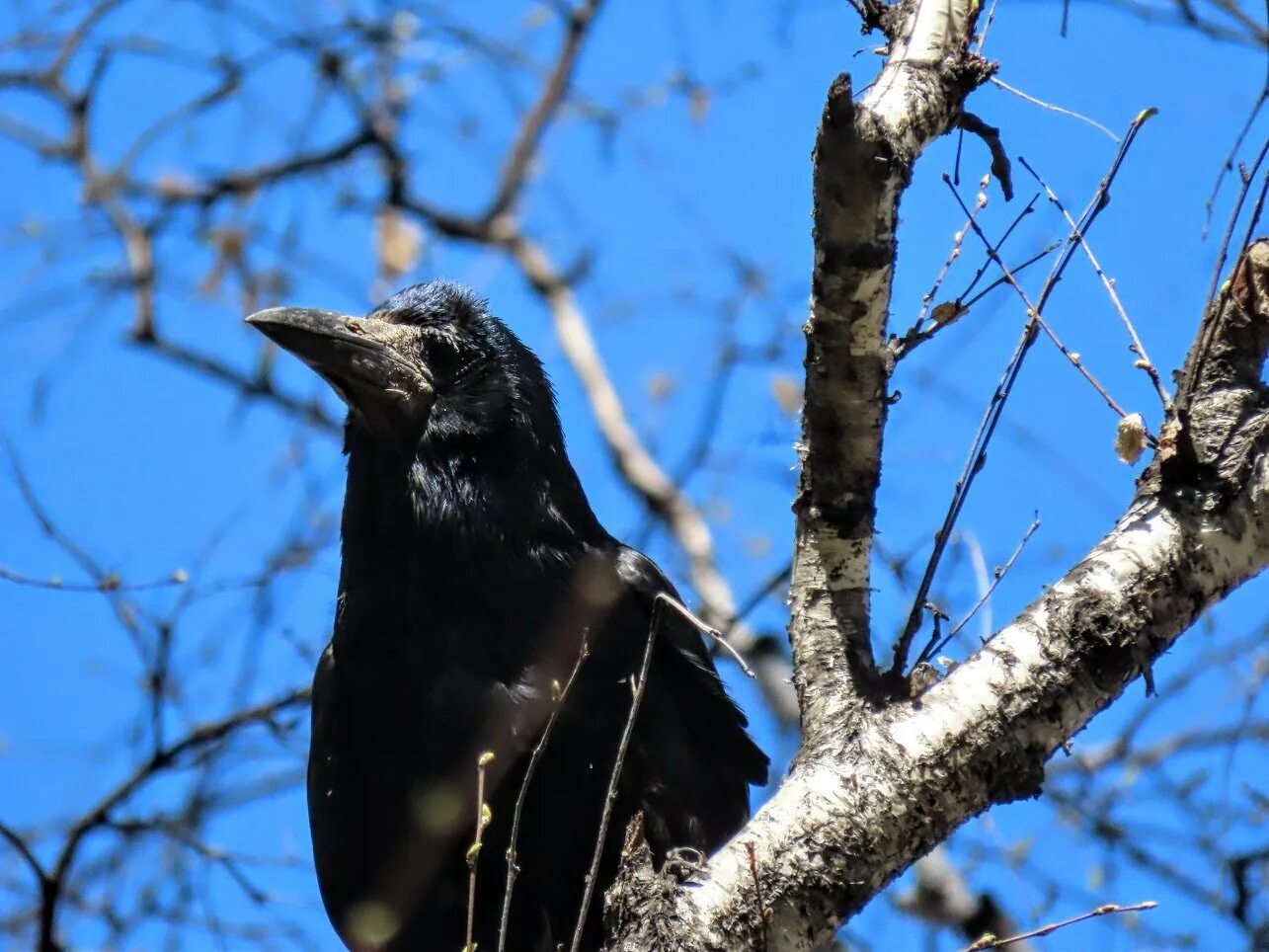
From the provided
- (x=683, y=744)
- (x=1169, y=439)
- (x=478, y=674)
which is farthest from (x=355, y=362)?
(x=1169, y=439)

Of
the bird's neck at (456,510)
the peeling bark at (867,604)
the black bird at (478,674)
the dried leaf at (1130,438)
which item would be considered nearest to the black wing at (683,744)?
the black bird at (478,674)

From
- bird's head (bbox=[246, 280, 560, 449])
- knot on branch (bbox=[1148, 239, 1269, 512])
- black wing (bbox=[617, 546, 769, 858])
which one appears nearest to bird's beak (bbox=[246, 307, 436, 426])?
bird's head (bbox=[246, 280, 560, 449])

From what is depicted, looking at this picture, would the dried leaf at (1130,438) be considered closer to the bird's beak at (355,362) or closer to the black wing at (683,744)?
the black wing at (683,744)

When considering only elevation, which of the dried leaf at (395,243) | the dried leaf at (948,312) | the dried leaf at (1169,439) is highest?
the dried leaf at (395,243)

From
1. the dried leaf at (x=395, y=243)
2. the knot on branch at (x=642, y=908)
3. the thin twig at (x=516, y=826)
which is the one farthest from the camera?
the dried leaf at (x=395, y=243)

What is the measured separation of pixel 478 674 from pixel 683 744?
22.7 inches

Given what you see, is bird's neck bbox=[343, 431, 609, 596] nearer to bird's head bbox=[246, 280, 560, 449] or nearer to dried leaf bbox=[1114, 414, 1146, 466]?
bird's head bbox=[246, 280, 560, 449]

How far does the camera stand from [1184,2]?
444 cm

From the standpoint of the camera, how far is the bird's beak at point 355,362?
4.12 meters

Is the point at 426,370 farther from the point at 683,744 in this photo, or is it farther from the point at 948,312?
the point at 948,312

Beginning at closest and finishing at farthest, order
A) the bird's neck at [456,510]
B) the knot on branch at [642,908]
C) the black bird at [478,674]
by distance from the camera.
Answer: the knot on branch at [642,908] < the black bird at [478,674] < the bird's neck at [456,510]

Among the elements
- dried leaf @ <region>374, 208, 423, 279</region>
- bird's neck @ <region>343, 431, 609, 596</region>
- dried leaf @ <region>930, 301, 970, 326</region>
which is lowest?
dried leaf @ <region>930, 301, 970, 326</region>

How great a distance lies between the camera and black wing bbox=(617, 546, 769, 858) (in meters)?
3.70

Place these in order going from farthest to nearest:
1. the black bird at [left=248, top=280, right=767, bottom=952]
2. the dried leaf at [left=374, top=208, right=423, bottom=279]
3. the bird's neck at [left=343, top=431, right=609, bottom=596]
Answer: the dried leaf at [left=374, top=208, right=423, bottom=279] → the bird's neck at [left=343, top=431, right=609, bottom=596] → the black bird at [left=248, top=280, right=767, bottom=952]
